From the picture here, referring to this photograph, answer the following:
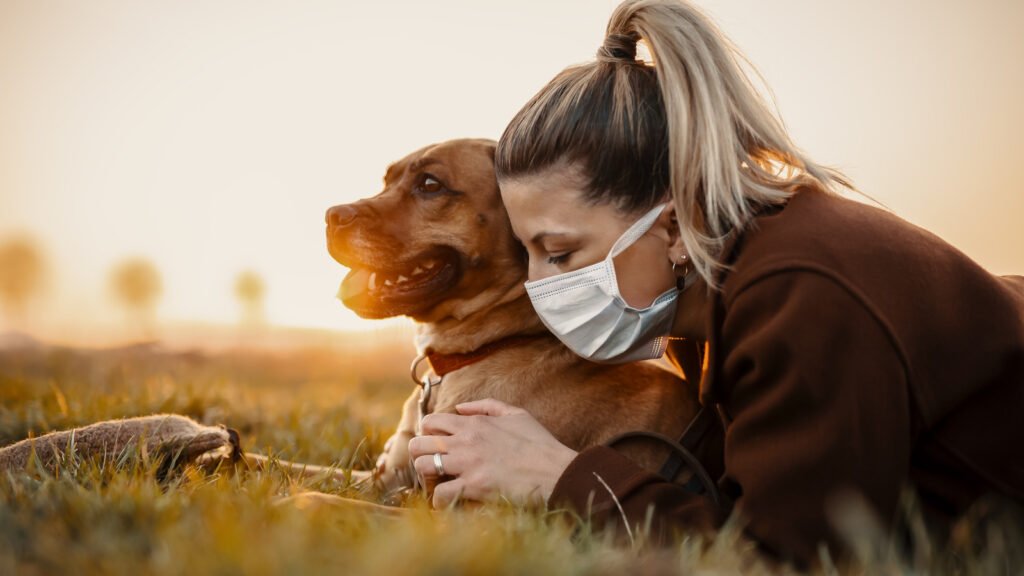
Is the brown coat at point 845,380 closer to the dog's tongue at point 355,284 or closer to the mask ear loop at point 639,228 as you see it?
the mask ear loop at point 639,228

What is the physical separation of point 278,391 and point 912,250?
15.4ft

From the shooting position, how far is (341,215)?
334 cm

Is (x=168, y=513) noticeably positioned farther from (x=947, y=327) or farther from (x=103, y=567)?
(x=947, y=327)

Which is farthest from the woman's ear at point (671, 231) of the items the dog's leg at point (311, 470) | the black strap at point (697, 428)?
the dog's leg at point (311, 470)

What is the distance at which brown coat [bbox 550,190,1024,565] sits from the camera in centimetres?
205

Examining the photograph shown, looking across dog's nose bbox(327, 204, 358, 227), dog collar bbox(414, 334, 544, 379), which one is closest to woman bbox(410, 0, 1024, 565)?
dog collar bbox(414, 334, 544, 379)

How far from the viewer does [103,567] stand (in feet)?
5.11

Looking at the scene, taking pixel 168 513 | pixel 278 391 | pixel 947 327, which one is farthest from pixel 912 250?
pixel 278 391

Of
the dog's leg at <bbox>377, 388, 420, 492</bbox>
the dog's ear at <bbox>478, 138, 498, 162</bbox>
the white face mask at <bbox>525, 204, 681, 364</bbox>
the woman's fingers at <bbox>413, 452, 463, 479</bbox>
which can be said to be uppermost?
the dog's ear at <bbox>478, 138, 498, 162</bbox>

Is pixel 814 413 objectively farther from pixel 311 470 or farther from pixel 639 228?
pixel 311 470

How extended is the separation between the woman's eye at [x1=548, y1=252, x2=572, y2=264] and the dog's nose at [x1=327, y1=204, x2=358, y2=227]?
940 millimetres

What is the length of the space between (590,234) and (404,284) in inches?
38.7

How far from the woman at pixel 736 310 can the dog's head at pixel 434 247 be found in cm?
46

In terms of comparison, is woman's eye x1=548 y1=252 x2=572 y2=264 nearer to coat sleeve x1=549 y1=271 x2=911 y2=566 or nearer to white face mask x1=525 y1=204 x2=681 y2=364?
white face mask x1=525 y1=204 x2=681 y2=364
